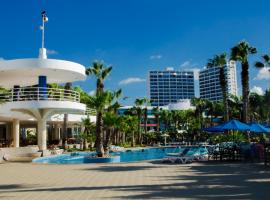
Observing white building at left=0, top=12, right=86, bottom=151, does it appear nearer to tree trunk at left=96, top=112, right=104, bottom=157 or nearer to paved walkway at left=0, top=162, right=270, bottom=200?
tree trunk at left=96, top=112, right=104, bottom=157

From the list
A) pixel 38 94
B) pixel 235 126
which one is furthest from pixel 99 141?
pixel 235 126

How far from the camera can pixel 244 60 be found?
30.7m

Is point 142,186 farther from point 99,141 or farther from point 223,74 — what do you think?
point 223,74

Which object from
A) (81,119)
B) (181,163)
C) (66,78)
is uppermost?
(66,78)

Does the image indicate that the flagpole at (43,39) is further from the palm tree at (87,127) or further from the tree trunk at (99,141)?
the palm tree at (87,127)

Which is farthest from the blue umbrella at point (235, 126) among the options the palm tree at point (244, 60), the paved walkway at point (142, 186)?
the palm tree at point (244, 60)

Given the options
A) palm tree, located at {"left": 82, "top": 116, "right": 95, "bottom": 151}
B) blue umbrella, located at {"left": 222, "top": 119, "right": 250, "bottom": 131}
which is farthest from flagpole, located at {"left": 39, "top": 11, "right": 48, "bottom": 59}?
blue umbrella, located at {"left": 222, "top": 119, "right": 250, "bottom": 131}

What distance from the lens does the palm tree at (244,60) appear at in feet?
98.9

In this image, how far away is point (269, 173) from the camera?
13758 mm

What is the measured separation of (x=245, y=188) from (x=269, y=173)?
3.92 meters

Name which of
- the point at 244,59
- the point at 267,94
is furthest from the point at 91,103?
the point at 267,94

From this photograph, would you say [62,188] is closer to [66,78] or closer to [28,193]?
[28,193]

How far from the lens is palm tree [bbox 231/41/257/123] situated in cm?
3016

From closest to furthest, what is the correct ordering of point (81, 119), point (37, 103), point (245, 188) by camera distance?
point (245, 188)
point (37, 103)
point (81, 119)
